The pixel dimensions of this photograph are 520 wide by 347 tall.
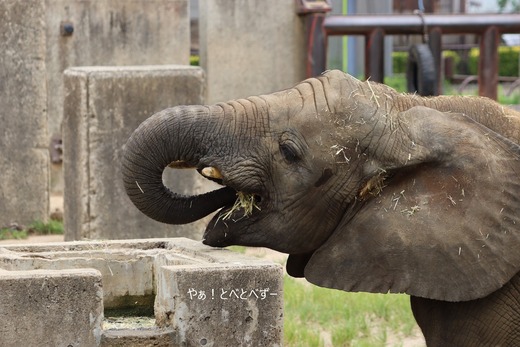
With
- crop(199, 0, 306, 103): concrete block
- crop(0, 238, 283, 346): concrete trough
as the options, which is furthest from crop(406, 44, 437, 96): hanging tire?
crop(0, 238, 283, 346): concrete trough

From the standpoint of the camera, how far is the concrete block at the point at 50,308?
5.86 metres

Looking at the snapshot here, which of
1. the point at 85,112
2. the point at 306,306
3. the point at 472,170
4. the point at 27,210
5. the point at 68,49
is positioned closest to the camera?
the point at 472,170

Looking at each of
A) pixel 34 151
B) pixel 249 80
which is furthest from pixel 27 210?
pixel 249 80

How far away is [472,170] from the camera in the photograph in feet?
18.6

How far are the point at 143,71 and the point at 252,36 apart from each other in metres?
4.11

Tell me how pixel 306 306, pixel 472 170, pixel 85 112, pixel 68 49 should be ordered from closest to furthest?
1. pixel 472 170
2. pixel 306 306
3. pixel 85 112
4. pixel 68 49

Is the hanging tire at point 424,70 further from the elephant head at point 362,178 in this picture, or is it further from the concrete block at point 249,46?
the elephant head at point 362,178

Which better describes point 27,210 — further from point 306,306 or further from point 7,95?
point 306,306

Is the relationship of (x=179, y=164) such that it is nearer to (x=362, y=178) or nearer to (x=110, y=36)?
(x=362, y=178)

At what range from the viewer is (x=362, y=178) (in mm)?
5750

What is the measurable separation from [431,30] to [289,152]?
9.91 metres

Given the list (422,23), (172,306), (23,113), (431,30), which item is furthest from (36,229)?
(172,306)

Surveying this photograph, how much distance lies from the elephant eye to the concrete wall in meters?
8.70

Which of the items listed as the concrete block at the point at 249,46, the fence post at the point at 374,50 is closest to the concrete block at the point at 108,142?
the concrete block at the point at 249,46
